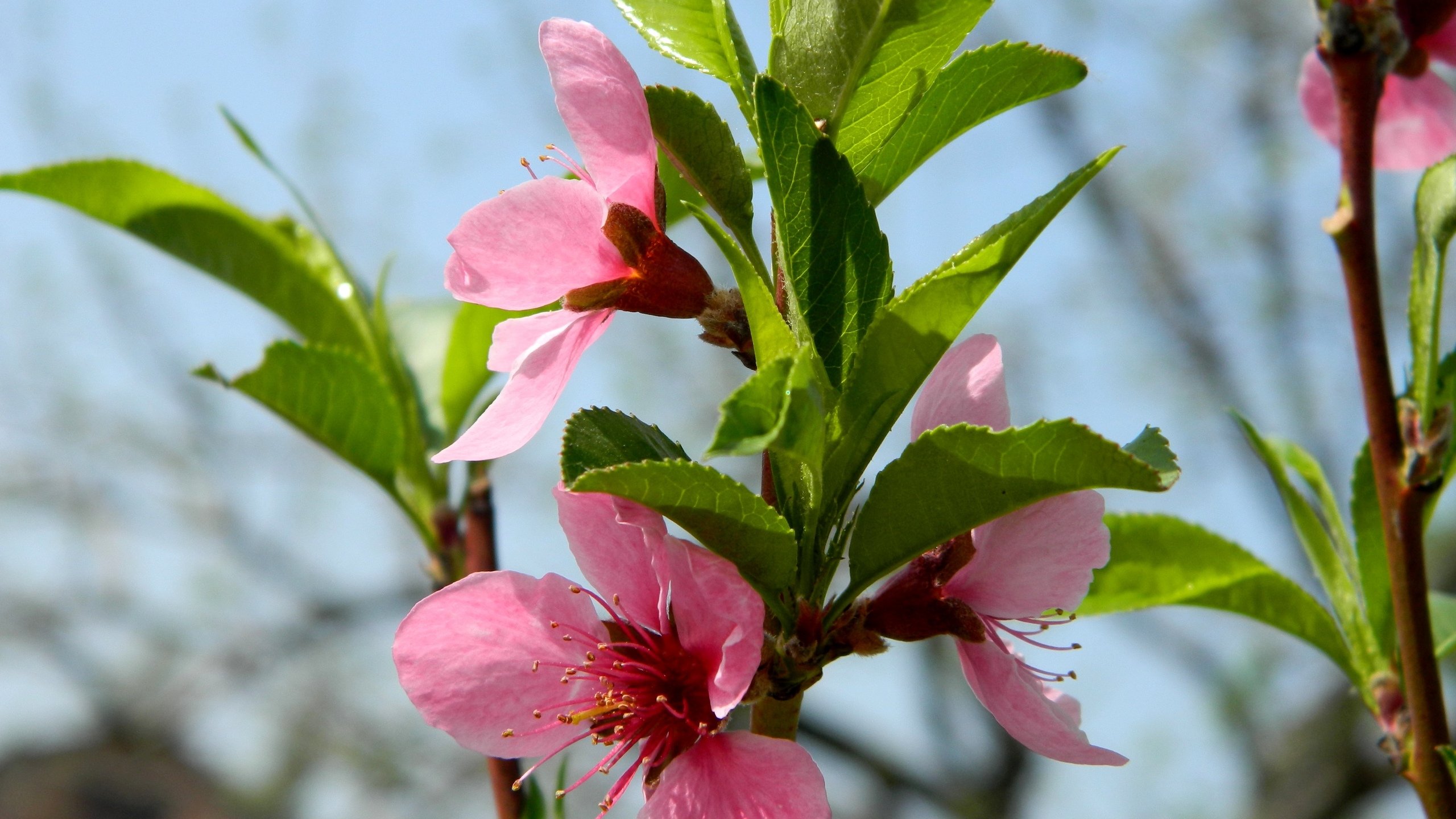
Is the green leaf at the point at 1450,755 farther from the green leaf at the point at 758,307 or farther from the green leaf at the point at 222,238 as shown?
the green leaf at the point at 222,238

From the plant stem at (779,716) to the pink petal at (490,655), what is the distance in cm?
12

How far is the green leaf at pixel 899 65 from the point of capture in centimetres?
64

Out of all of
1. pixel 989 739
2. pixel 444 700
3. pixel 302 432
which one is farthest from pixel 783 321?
pixel 989 739

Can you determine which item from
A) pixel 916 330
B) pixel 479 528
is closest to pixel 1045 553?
pixel 916 330

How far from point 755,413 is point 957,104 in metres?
0.30

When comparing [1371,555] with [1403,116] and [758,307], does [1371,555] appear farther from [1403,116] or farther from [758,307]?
[758,307]

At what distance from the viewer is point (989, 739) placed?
6082mm

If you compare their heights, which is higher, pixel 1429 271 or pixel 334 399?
pixel 334 399

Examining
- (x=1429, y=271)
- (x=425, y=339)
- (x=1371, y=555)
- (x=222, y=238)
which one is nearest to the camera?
(x=1429, y=271)

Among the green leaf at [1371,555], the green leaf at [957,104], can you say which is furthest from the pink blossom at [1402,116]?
the green leaf at [957,104]

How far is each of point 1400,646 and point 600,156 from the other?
719 mm

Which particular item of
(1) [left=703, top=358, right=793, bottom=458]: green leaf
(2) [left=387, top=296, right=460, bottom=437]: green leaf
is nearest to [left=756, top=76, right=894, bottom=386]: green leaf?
(1) [left=703, top=358, right=793, bottom=458]: green leaf

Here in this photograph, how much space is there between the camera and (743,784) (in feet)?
1.87

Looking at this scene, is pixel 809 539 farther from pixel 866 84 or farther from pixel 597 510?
pixel 866 84
